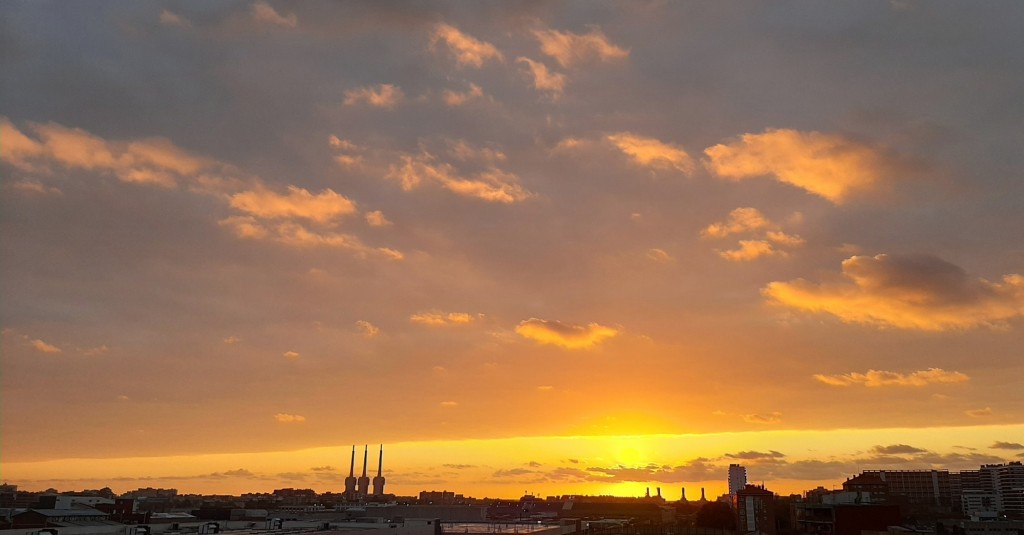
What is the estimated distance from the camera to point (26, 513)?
109812 mm

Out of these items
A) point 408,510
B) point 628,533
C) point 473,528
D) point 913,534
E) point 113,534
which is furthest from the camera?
point 408,510

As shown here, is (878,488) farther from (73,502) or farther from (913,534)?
(73,502)

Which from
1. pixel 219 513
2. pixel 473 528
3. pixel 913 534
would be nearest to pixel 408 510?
pixel 219 513

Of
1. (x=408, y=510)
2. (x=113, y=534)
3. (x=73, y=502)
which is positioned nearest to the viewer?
(x=113, y=534)

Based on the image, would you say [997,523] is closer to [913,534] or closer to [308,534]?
[913,534]

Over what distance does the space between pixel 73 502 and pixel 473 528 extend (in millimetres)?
97073

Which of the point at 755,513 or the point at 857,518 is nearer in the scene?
the point at 857,518

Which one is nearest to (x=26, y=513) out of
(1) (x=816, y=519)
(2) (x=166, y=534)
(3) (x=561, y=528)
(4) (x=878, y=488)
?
(2) (x=166, y=534)

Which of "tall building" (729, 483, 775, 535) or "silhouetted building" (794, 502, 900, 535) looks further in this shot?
"tall building" (729, 483, 775, 535)

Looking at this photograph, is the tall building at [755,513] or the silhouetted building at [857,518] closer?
the silhouetted building at [857,518]

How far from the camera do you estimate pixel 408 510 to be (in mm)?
192500

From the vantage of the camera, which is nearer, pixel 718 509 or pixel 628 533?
pixel 628 533

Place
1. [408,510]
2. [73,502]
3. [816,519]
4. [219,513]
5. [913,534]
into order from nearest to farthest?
[913,534] → [816,519] → [73,502] → [219,513] → [408,510]

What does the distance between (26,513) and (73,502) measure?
36.7m
